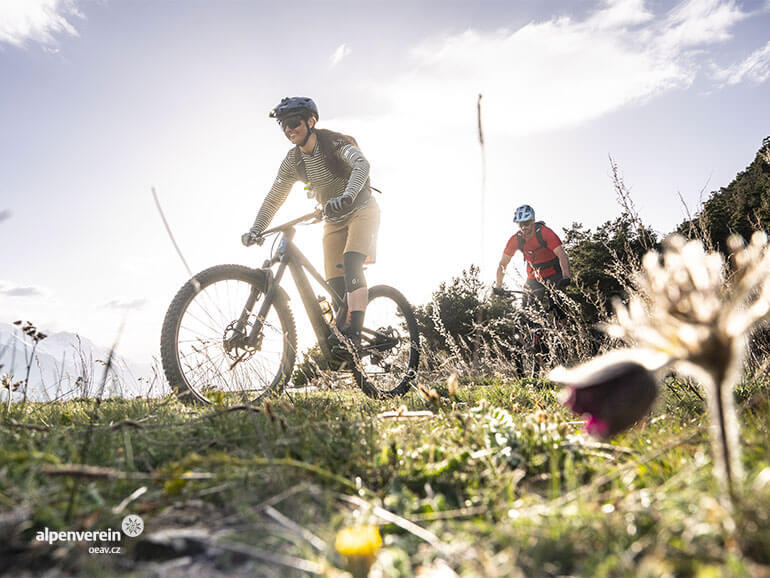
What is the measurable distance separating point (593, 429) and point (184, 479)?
0.94 m

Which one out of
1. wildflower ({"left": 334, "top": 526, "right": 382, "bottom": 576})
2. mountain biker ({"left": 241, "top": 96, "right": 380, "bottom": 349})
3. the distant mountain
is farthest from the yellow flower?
mountain biker ({"left": 241, "top": 96, "right": 380, "bottom": 349})

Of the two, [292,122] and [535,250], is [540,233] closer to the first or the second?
[535,250]

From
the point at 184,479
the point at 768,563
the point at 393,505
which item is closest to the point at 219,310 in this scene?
the point at 184,479

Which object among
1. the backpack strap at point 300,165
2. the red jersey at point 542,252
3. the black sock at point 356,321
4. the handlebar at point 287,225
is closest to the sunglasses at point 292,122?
the backpack strap at point 300,165

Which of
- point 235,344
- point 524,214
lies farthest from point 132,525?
point 524,214

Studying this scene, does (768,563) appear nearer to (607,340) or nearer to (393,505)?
(393,505)

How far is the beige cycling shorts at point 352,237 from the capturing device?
15.1 ft

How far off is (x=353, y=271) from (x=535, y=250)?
14.4 ft

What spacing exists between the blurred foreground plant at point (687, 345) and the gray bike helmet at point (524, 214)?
24.4ft

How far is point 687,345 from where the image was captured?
0.74 meters

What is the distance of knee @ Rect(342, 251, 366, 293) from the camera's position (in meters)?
4.49

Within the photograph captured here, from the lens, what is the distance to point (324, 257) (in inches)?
200

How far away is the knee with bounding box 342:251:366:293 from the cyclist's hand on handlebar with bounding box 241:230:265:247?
77cm

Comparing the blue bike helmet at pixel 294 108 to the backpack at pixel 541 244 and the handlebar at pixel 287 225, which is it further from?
the backpack at pixel 541 244
